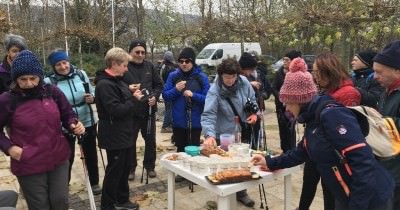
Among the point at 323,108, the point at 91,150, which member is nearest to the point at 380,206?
the point at 323,108

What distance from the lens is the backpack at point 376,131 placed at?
2.30 meters

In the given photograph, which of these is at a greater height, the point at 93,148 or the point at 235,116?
the point at 235,116

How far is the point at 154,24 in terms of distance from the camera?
20.7m

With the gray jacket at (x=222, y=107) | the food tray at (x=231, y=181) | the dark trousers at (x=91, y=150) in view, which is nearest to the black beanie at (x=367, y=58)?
Answer: the gray jacket at (x=222, y=107)

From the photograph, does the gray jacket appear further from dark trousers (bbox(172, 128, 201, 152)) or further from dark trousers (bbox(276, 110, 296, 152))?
dark trousers (bbox(276, 110, 296, 152))

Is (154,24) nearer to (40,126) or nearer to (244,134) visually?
(244,134)

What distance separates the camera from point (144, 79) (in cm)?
516

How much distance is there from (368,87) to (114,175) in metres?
2.70

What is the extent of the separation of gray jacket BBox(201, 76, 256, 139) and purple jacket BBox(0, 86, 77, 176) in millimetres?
1561

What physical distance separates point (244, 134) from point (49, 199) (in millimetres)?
2325

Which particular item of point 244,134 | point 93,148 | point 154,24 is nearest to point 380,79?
point 244,134

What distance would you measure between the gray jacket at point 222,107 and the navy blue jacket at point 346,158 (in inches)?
70.9

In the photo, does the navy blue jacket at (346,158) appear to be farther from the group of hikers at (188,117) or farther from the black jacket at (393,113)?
the black jacket at (393,113)

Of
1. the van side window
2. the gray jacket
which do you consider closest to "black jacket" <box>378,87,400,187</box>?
the gray jacket
